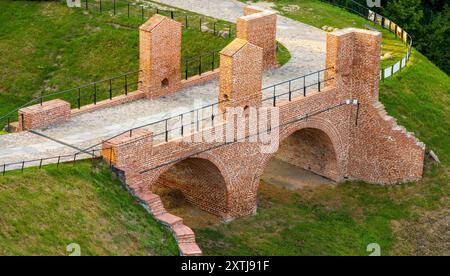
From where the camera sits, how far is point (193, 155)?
36.6m

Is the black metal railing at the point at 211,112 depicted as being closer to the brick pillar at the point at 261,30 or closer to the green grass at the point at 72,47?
the brick pillar at the point at 261,30

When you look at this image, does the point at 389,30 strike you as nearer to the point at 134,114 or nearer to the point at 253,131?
the point at 253,131

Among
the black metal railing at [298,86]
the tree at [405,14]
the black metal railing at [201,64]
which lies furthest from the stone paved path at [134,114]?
the tree at [405,14]

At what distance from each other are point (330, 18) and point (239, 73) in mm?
15825

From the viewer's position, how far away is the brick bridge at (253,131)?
36.0m

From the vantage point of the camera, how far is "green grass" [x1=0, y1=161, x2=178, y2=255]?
1226 inches

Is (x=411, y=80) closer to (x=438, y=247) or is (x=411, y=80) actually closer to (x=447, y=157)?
(x=447, y=157)

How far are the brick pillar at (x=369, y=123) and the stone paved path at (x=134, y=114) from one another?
225 centimetres

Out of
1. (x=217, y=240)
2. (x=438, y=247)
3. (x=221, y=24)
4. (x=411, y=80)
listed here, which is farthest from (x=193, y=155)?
(x=221, y=24)

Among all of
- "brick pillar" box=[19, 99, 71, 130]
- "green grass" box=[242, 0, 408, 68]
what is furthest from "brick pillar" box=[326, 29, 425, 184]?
"brick pillar" box=[19, 99, 71, 130]

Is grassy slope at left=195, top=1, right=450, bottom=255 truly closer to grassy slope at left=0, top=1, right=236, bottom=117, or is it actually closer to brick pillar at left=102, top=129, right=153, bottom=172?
brick pillar at left=102, top=129, right=153, bottom=172

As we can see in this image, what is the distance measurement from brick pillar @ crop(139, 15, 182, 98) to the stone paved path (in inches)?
18.2

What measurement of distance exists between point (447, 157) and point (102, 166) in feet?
48.0

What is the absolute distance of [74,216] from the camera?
32344 mm
